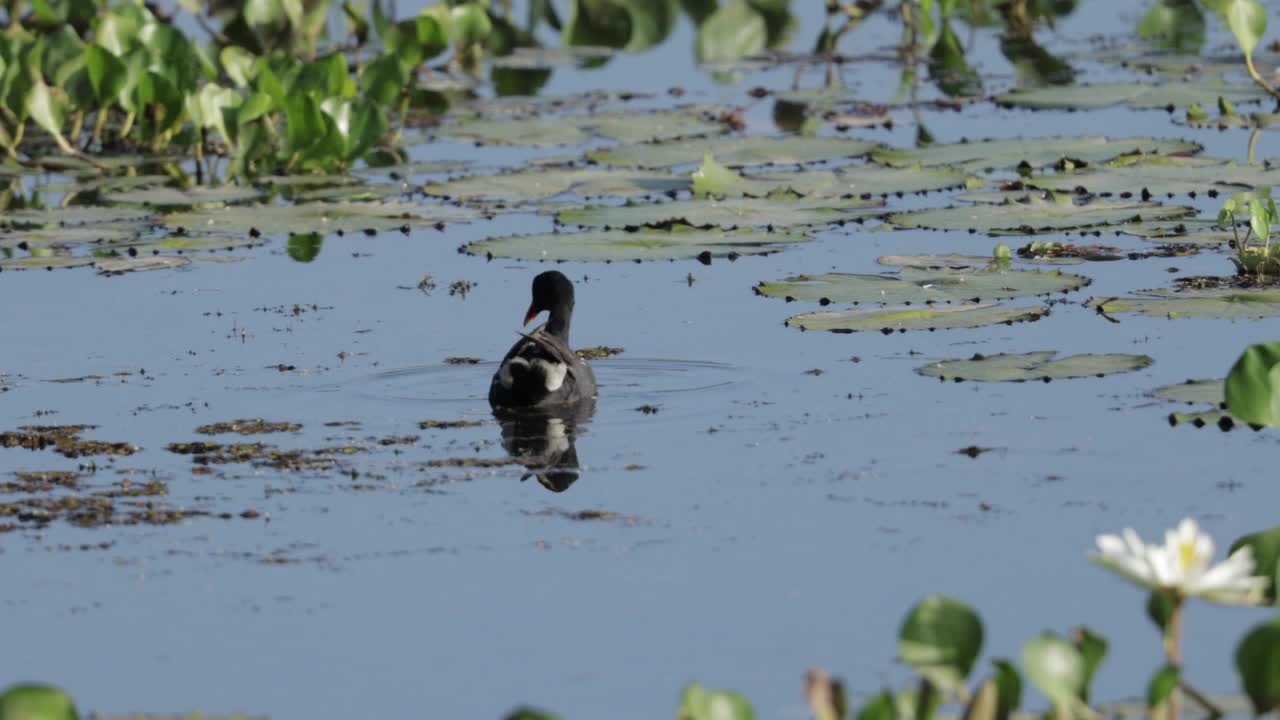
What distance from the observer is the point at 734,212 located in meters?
12.9

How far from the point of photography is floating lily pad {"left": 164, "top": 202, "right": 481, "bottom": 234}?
43.3ft

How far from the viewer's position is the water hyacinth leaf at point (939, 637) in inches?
183

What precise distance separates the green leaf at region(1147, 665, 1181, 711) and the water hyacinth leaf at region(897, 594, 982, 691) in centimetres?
39

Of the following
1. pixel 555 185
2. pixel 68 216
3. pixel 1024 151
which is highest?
pixel 1024 151

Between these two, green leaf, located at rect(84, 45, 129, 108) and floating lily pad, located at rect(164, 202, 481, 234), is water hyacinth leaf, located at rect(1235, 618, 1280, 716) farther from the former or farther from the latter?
green leaf, located at rect(84, 45, 129, 108)

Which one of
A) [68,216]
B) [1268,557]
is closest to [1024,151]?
[68,216]

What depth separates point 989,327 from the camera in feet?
33.2

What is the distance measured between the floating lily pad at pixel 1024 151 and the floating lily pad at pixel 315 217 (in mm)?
3152

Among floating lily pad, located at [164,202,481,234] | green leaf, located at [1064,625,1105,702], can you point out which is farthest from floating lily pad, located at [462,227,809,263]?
green leaf, located at [1064,625,1105,702]

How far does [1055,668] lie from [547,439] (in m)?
4.37

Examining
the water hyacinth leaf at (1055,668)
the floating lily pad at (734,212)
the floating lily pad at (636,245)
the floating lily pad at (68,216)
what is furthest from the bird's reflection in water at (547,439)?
the floating lily pad at (68,216)

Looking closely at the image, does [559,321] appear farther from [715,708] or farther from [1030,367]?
[715,708]

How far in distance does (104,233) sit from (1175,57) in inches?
437

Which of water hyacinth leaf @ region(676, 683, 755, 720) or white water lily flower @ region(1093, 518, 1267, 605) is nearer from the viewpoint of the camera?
white water lily flower @ region(1093, 518, 1267, 605)
